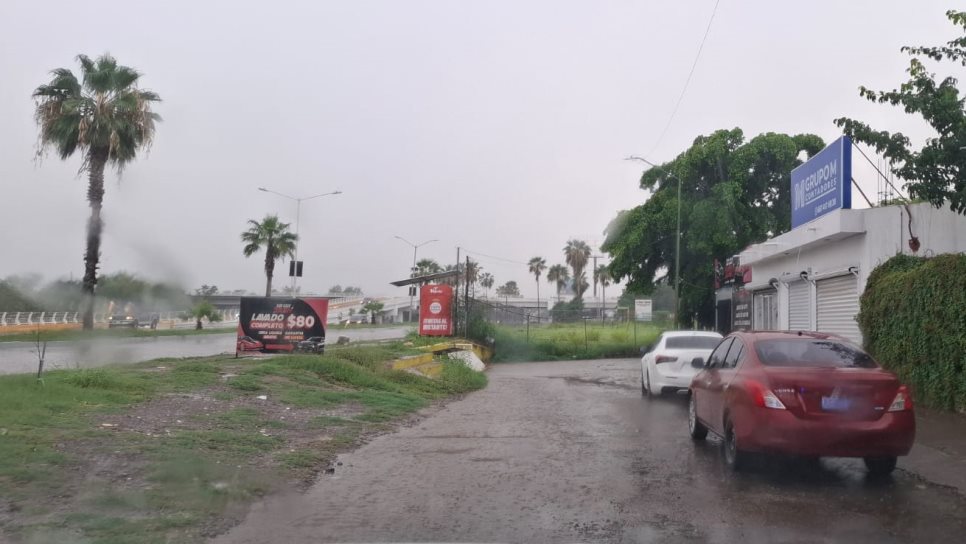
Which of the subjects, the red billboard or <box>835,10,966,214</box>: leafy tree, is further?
the red billboard

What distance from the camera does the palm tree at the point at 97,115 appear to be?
1820 centimetres

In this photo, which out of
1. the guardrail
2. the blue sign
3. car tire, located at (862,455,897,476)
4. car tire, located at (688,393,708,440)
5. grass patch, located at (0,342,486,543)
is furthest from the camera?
the blue sign

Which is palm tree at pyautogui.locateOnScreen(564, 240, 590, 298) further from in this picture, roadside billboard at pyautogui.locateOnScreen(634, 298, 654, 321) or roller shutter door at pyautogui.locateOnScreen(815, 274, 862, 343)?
roller shutter door at pyautogui.locateOnScreen(815, 274, 862, 343)

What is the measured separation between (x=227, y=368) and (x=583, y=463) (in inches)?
378

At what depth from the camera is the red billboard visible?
32.8m

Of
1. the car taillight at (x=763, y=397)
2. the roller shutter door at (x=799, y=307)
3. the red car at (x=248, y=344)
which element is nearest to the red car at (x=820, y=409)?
the car taillight at (x=763, y=397)

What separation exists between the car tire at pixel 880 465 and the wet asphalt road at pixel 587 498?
0.15 m

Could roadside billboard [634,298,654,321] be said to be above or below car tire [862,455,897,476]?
above

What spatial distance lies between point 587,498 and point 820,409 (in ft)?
7.69

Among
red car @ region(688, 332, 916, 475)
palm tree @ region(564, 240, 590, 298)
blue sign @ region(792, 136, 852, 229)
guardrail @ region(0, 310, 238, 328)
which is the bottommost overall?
red car @ region(688, 332, 916, 475)

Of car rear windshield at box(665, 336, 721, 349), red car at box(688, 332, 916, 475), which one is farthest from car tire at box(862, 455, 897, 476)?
car rear windshield at box(665, 336, 721, 349)

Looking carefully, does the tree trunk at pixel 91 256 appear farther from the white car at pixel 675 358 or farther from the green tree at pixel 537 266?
the green tree at pixel 537 266

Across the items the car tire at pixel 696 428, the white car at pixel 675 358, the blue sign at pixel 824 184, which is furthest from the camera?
the blue sign at pixel 824 184

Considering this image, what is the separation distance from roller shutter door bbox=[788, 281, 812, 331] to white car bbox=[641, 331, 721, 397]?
5.80 meters
